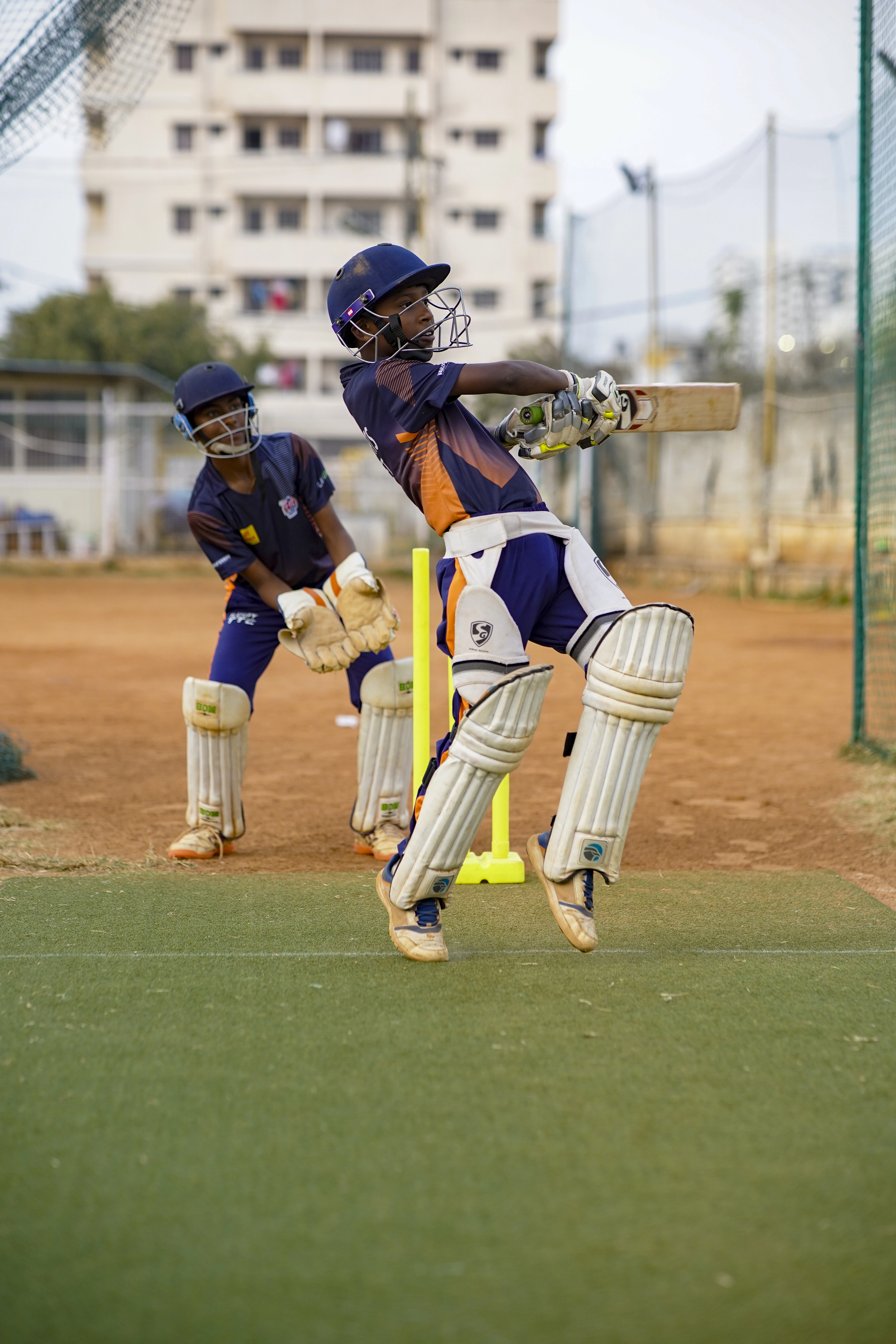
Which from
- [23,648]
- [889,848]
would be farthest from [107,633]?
[889,848]

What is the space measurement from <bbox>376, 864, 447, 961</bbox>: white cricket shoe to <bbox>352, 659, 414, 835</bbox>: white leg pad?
1.55 m

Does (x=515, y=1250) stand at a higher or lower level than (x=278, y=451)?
lower

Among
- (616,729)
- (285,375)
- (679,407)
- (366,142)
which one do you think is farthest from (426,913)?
(366,142)

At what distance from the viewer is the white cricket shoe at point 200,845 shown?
4.98 metres

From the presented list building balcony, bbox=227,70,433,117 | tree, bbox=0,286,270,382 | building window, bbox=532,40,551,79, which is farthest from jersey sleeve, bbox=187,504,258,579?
building window, bbox=532,40,551,79

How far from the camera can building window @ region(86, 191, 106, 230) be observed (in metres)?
54.0

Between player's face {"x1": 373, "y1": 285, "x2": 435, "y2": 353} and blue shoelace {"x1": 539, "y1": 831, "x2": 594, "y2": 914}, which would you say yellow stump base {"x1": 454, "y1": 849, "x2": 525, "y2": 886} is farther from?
player's face {"x1": 373, "y1": 285, "x2": 435, "y2": 353}

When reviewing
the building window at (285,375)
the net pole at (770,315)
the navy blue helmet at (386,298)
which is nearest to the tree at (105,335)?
the building window at (285,375)

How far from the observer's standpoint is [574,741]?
11.1 ft

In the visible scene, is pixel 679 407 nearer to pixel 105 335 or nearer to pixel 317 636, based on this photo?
pixel 317 636

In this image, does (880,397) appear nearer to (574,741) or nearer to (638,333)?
(574,741)

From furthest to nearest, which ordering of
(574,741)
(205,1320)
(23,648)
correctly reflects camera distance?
(23,648) → (574,741) → (205,1320)

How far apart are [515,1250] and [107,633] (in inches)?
514

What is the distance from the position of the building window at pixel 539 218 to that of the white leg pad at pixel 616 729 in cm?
5399
